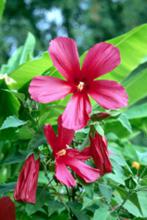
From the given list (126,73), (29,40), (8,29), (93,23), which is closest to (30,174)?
(126,73)

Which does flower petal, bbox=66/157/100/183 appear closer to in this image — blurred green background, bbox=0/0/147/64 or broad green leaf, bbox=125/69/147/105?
broad green leaf, bbox=125/69/147/105

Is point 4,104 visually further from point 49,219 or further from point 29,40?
point 29,40

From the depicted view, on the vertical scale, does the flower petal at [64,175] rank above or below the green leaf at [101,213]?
above

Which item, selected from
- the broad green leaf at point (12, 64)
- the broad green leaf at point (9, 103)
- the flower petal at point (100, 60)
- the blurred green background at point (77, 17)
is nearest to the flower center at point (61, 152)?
the flower petal at point (100, 60)

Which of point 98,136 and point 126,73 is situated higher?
point 126,73

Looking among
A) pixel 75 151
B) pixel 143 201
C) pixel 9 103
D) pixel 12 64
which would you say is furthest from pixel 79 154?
pixel 12 64

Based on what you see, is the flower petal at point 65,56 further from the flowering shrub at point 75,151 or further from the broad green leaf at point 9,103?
the broad green leaf at point 9,103
